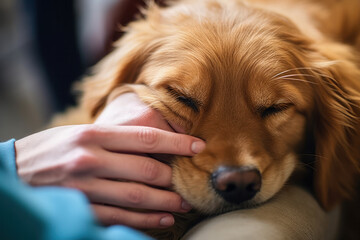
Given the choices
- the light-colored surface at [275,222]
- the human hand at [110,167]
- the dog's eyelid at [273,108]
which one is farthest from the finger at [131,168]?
the dog's eyelid at [273,108]

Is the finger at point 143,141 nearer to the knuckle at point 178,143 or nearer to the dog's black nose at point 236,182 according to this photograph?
the knuckle at point 178,143

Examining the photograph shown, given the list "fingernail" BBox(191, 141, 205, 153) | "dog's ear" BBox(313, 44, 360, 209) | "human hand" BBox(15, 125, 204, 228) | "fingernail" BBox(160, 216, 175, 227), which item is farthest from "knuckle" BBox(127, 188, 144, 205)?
"dog's ear" BBox(313, 44, 360, 209)

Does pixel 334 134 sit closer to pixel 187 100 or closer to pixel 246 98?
pixel 246 98

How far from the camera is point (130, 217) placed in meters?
1.28

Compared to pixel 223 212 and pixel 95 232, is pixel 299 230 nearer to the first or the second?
pixel 223 212

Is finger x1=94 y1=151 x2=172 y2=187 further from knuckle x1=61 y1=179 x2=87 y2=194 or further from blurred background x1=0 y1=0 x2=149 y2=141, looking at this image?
blurred background x1=0 y1=0 x2=149 y2=141

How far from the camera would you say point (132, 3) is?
110 inches

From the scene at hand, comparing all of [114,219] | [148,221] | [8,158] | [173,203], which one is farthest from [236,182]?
[8,158]

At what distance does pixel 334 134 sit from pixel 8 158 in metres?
1.36

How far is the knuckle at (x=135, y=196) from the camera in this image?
125 centimetres

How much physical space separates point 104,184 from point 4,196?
0.40 meters

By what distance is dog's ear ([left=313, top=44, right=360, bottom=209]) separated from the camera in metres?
1.67

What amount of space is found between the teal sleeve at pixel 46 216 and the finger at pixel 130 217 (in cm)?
33

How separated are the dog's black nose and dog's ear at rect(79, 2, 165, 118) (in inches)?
29.3
